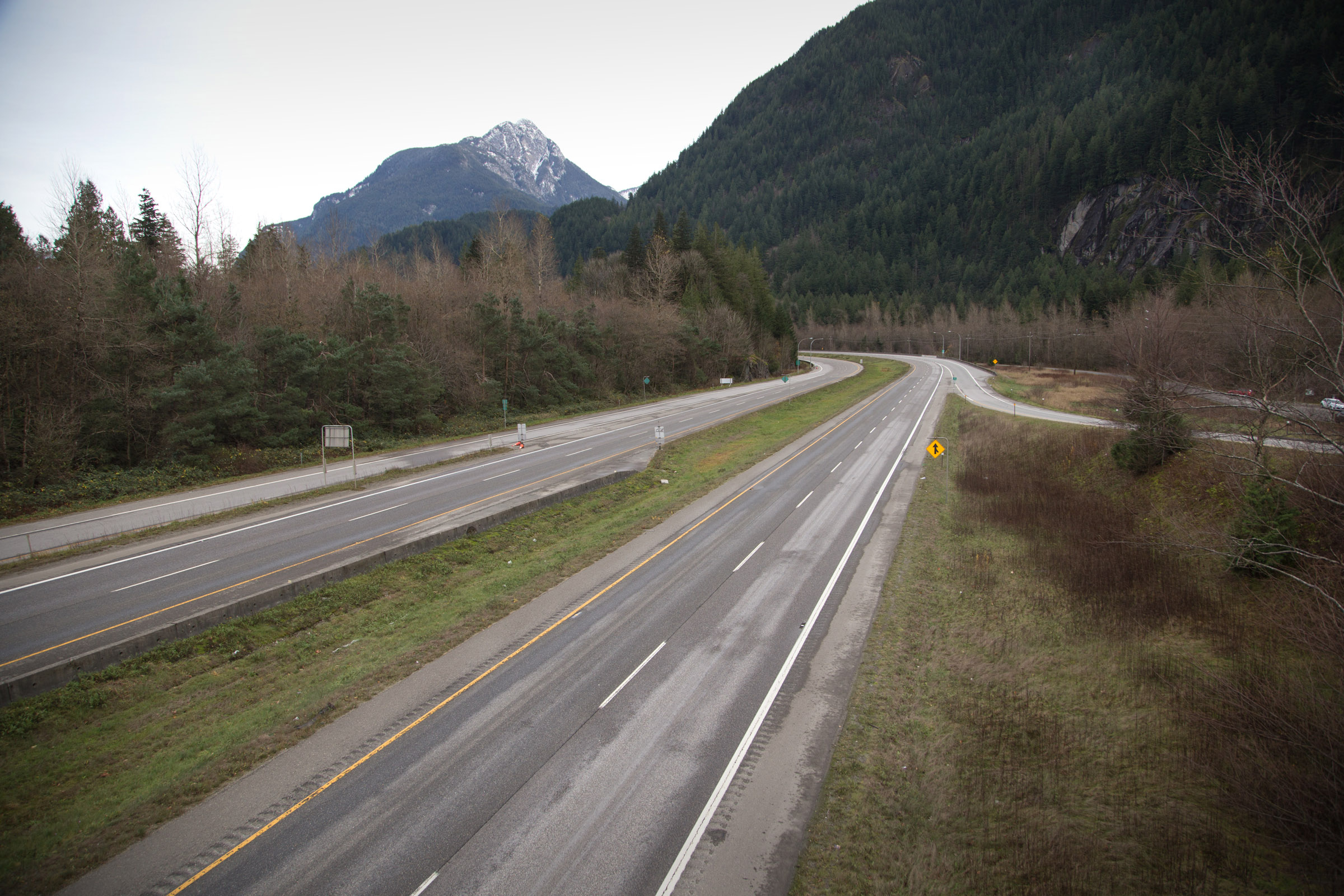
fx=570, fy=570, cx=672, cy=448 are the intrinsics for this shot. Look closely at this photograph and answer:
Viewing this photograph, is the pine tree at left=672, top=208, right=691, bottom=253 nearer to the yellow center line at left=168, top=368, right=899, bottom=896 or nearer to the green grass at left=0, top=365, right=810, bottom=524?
the green grass at left=0, top=365, right=810, bottom=524

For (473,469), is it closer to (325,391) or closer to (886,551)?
(325,391)

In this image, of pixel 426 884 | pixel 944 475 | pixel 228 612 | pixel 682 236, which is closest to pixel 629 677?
pixel 426 884

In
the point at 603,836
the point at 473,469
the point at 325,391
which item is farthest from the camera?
the point at 325,391

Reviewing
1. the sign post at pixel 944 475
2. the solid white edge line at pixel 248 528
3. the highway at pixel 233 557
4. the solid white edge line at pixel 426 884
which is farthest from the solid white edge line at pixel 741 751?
the solid white edge line at pixel 248 528

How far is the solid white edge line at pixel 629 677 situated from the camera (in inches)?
442

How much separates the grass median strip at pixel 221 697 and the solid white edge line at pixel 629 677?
427cm

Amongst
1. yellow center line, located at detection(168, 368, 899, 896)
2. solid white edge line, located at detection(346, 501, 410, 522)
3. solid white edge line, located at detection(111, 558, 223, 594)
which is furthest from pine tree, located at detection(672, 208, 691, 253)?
solid white edge line, located at detection(111, 558, 223, 594)

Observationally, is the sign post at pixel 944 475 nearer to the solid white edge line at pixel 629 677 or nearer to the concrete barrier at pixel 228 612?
the solid white edge line at pixel 629 677

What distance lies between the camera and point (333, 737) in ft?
33.1

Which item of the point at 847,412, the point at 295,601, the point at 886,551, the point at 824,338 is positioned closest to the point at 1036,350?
the point at 824,338

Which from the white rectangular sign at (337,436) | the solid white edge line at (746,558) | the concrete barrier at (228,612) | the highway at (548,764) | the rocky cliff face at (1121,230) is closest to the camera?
the highway at (548,764)

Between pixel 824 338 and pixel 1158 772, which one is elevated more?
pixel 824 338

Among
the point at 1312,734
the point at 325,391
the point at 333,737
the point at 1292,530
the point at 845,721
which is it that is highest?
the point at 325,391

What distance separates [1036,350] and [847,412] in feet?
243
